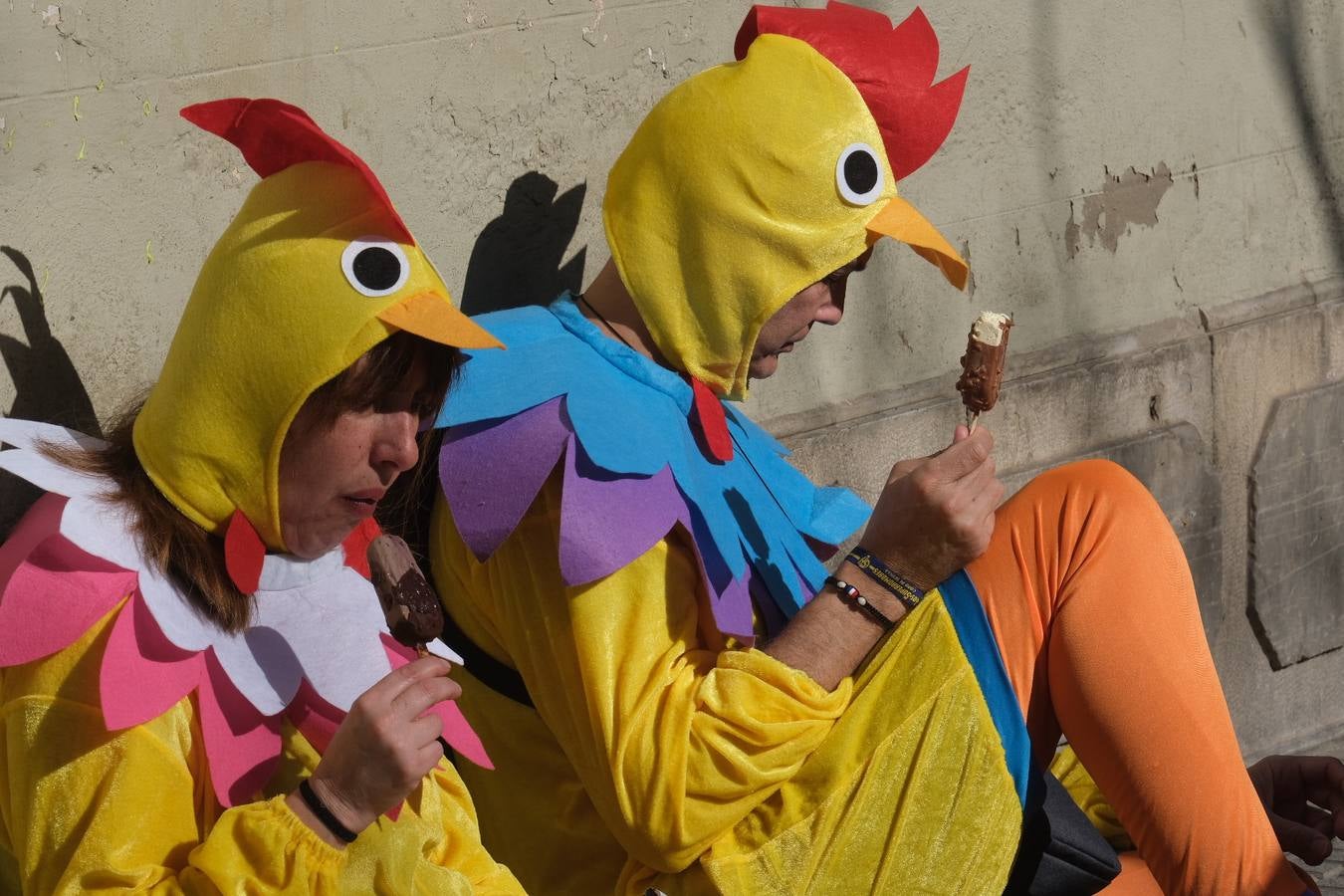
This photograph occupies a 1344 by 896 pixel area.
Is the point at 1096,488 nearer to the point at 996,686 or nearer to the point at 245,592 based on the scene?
the point at 996,686

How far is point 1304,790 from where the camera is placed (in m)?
2.74

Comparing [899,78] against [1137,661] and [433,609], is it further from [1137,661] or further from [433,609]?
[433,609]

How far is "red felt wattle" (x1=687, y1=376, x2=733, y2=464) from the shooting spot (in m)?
2.45

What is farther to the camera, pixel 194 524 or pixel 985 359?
pixel 985 359

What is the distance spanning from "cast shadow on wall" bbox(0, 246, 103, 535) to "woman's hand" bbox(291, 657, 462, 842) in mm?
762

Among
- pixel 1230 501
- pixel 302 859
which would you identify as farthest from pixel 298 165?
pixel 1230 501

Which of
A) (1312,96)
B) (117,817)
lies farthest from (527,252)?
(1312,96)

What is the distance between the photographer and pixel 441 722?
186cm

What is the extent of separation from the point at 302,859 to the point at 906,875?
0.87m

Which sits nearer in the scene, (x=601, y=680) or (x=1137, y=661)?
(x=601, y=680)

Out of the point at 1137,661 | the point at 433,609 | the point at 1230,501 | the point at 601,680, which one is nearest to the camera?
the point at 433,609

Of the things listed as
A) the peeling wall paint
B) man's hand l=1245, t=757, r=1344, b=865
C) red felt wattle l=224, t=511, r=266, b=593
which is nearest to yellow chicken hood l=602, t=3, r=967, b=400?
red felt wattle l=224, t=511, r=266, b=593

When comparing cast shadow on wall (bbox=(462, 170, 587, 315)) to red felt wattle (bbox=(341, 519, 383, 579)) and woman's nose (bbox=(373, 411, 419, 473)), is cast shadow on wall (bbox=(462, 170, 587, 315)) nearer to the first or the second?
red felt wattle (bbox=(341, 519, 383, 579))

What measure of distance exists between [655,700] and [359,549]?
1.43ft
